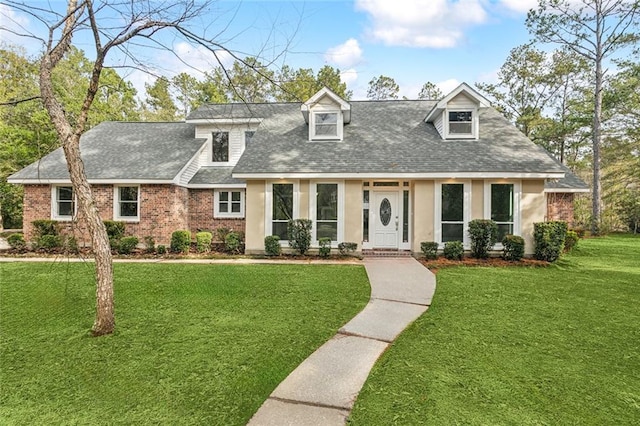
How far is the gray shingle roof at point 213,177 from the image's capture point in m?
14.9

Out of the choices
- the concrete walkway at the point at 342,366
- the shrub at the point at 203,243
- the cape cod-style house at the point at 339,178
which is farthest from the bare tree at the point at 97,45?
the shrub at the point at 203,243

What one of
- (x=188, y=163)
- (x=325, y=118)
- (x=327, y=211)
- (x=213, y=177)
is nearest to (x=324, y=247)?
(x=327, y=211)

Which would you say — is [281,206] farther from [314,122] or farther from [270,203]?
[314,122]

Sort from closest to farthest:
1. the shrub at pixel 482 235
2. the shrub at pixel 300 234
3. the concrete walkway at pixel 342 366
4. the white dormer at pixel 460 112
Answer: the concrete walkway at pixel 342 366 < the shrub at pixel 482 235 < the shrub at pixel 300 234 < the white dormer at pixel 460 112

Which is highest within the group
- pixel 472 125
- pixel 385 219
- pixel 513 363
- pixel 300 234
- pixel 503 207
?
pixel 472 125

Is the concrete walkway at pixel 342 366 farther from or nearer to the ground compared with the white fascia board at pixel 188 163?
nearer to the ground

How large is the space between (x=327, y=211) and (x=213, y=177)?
21.1 feet

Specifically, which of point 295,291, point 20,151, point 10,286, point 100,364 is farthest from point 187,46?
point 20,151

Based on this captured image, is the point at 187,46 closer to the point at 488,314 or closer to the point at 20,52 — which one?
the point at 488,314

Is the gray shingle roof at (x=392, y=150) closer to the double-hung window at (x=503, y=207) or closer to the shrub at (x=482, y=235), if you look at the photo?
the double-hung window at (x=503, y=207)

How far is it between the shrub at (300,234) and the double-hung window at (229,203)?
4.38 metres

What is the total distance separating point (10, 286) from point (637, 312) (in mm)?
12870

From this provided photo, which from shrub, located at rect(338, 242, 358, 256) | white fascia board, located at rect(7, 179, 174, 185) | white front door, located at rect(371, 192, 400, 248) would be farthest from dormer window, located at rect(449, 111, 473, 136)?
white fascia board, located at rect(7, 179, 174, 185)

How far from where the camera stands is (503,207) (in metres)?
11.4
